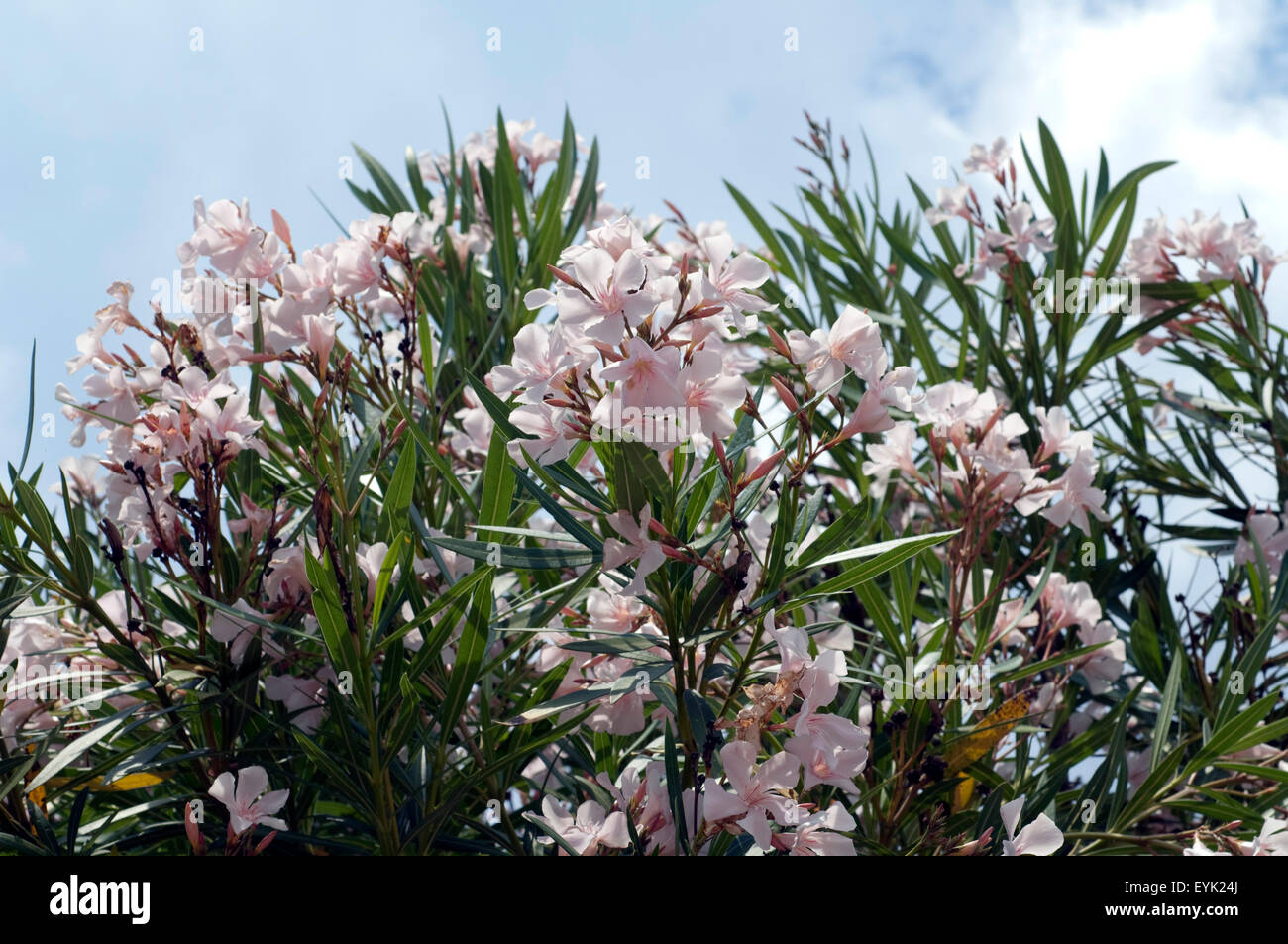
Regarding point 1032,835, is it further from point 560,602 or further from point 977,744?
point 560,602

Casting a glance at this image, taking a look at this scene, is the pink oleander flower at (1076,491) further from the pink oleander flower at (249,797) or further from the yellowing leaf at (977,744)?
the pink oleander flower at (249,797)

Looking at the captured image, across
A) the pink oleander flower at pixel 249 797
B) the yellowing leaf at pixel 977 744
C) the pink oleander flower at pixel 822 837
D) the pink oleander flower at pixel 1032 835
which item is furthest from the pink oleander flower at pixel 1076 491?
the pink oleander flower at pixel 249 797

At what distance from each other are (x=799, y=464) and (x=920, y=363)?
Answer: 0.98m

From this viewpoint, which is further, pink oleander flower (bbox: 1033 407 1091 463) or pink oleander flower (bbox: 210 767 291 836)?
pink oleander flower (bbox: 1033 407 1091 463)

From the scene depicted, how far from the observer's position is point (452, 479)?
→ 1074 millimetres

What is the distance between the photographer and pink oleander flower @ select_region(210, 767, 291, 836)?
3.38 feet

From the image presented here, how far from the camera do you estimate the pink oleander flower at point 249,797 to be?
1.03 meters

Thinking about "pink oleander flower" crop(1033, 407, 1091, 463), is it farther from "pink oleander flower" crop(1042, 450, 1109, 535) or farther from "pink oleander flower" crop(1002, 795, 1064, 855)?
"pink oleander flower" crop(1002, 795, 1064, 855)

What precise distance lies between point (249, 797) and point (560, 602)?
1.22ft

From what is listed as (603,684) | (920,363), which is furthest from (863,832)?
(920,363)

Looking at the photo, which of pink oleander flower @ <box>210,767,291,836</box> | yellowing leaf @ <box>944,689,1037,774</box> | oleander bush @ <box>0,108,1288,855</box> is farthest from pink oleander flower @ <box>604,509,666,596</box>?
yellowing leaf @ <box>944,689,1037,774</box>

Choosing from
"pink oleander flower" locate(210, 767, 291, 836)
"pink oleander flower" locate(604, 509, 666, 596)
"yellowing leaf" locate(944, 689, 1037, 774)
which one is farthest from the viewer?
"yellowing leaf" locate(944, 689, 1037, 774)

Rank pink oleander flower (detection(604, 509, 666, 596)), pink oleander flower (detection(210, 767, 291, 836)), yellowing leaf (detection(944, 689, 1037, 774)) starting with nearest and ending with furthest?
pink oleander flower (detection(604, 509, 666, 596))
pink oleander flower (detection(210, 767, 291, 836))
yellowing leaf (detection(944, 689, 1037, 774))

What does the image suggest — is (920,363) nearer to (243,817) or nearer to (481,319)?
(481,319)
